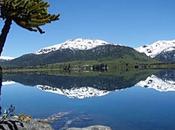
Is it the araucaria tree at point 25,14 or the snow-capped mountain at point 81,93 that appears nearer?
the araucaria tree at point 25,14

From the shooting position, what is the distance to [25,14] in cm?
2253

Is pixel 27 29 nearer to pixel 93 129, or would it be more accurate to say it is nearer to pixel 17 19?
pixel 17 19

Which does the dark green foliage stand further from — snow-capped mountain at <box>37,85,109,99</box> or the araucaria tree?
snow-capped mountain at <box>37,85,109,99</box>

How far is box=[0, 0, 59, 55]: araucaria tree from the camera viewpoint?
2175 centimetres

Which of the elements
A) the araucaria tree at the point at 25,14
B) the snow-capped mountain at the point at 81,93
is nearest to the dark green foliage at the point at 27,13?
the araucaria tree at the point at 25,14

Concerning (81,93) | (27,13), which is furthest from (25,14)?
(81,93)

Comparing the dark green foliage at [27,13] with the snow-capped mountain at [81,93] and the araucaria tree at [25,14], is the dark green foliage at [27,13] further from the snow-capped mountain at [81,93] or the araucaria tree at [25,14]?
the snow-capped mountain at [81,93]

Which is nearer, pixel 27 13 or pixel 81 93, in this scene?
pixel 27 13

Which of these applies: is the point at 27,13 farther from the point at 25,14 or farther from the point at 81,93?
the point at 81,93

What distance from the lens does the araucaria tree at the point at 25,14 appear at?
2175 centimetres

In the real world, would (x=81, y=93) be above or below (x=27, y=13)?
below

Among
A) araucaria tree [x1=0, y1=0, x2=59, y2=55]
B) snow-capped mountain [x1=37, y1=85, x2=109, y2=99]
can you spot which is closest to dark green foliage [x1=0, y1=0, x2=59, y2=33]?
araucaria tree [x1=0, y1=0, x2=59, y2=55]

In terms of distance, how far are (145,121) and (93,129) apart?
106 feet

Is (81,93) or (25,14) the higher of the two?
(25,14)
